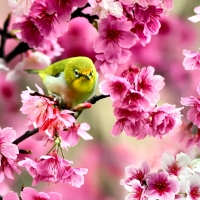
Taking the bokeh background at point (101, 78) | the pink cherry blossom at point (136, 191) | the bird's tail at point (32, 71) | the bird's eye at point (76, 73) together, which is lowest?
the bokeh background at point (101, 78)

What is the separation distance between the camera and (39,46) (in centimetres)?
103

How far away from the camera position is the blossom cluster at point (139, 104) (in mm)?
788

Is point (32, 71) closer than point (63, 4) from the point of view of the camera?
No

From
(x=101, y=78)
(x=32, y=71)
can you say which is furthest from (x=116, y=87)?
(x=101, y=78)

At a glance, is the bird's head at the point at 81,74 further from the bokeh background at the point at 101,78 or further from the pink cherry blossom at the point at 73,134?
the bokeh background at the point at 101,78

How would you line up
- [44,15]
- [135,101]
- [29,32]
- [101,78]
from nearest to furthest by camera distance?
[135,101] < [44,15] < [29,32] < [101,78]

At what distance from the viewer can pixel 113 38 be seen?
2.99 feet

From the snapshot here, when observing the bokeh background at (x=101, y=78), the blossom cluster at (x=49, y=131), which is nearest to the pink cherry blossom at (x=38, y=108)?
the blossom cluster at (x=49, y=131)

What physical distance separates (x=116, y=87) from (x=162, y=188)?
20 centimetres

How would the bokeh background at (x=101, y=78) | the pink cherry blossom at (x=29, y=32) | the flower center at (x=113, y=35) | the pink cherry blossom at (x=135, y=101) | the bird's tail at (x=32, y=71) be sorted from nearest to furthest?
1. the pink cherry blossom at (x=135, y=101)
2. the flower center at (x=113, y=35)
3. the pink cherry blossom at (x=29, y=32)
4. the bird's tail at (x=32, y=71)
5. the bokeh background at (x=101, y=78)

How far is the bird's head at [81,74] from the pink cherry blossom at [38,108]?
0.67 ft

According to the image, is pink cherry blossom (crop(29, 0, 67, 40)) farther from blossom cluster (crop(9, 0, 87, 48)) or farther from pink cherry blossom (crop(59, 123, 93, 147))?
pink cherry blossom (crop(59, 123, 93, 147))

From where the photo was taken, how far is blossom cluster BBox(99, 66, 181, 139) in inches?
31.0

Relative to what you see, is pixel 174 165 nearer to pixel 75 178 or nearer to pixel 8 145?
pixel 75 178
